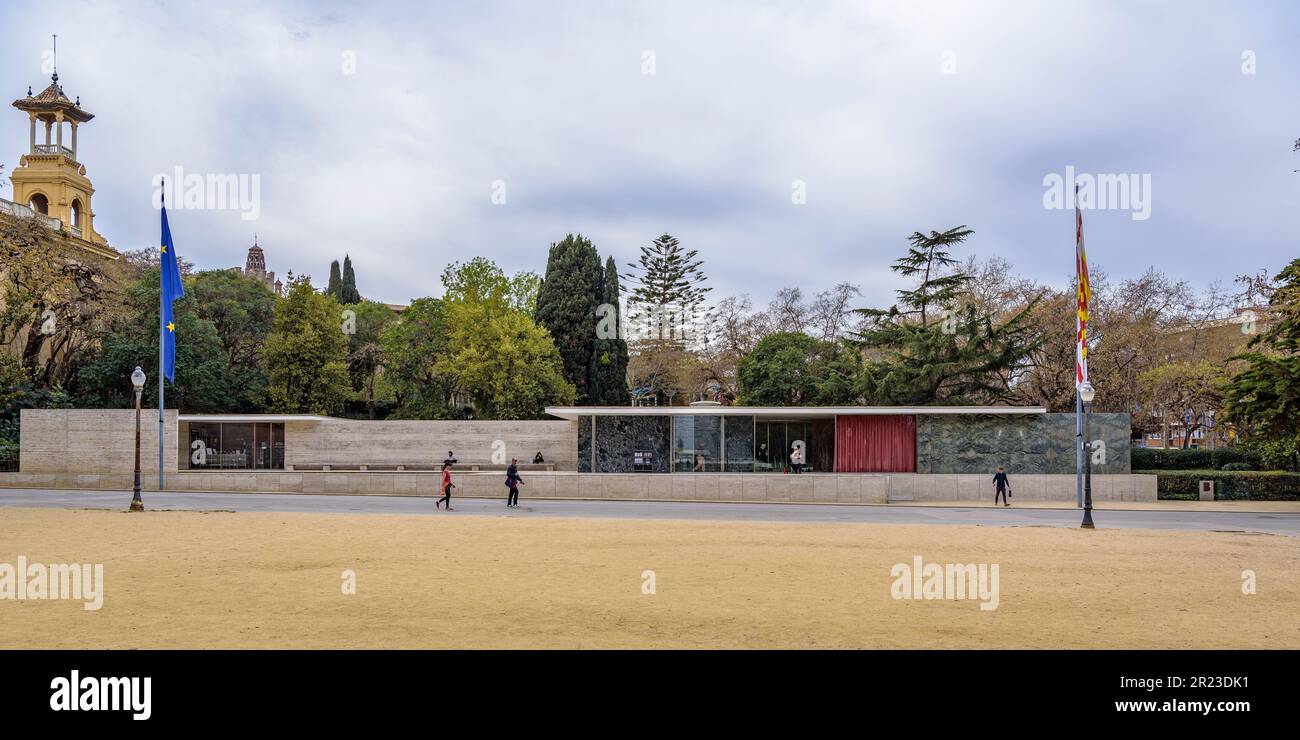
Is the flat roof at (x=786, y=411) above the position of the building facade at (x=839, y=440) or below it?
above

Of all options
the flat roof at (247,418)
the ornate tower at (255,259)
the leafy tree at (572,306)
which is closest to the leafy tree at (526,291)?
the leafy tree at (572,306)

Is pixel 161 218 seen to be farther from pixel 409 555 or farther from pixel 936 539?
pixel 936 539

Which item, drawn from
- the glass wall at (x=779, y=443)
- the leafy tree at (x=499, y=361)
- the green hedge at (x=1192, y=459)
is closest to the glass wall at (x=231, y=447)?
the leafy tree at (x=499, y=361)

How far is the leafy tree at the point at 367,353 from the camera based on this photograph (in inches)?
2323

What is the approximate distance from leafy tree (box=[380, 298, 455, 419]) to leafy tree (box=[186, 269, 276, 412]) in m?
7.32

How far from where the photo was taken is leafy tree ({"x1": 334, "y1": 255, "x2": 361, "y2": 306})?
240ft

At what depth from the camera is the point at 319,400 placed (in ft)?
167

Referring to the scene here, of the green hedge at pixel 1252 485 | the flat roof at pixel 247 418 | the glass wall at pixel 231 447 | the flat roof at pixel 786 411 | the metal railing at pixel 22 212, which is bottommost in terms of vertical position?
the green hedge at pixel 1252 485

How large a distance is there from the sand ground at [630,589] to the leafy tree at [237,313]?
119ft

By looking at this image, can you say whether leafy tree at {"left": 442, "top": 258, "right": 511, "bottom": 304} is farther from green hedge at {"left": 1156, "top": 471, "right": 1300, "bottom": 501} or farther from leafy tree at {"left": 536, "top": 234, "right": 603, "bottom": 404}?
green hedge at {"left": 1156, "top": 471, "right": 1300, "bottom": 501}

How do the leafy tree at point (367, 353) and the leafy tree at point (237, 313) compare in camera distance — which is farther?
the leafy tree at point (367, 353)

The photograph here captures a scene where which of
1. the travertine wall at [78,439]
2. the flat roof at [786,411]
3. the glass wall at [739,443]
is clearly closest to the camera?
the flat roof at [786,411]

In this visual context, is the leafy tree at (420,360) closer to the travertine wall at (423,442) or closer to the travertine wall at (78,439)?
the travertine wall at (423,442)

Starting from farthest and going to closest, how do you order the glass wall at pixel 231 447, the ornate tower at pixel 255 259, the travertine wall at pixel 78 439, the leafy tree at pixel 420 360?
1. the ornate tower at pixel 255 259
2. the leafy tree at pixel 420 360
3. the glass wall at pixel 231 447
4. the travertine wall at pixel 78 439
